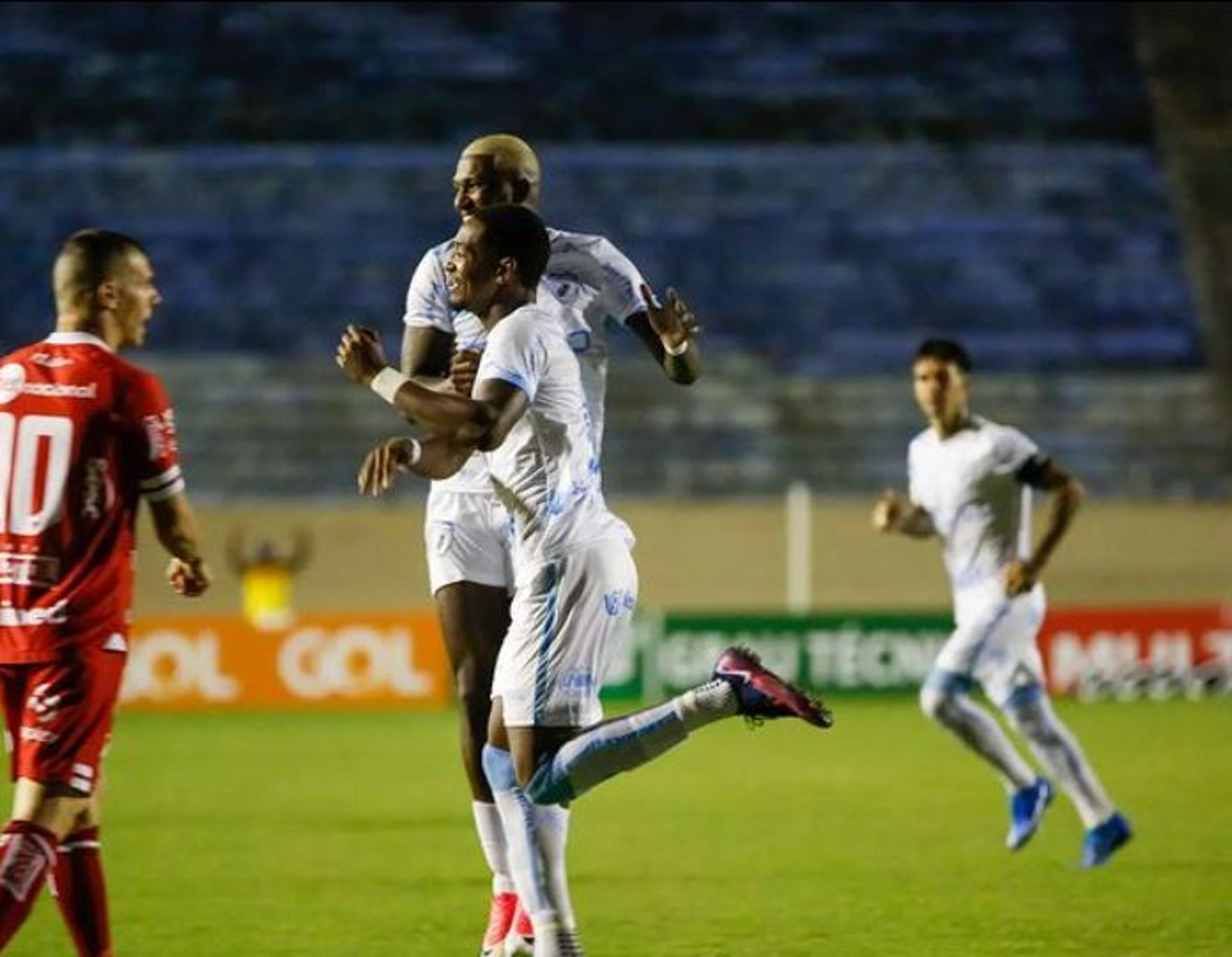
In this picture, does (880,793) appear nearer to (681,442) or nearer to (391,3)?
(681,442)

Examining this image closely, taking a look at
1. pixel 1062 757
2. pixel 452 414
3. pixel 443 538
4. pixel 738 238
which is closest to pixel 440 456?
pixel 452 414

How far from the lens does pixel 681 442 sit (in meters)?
26.0

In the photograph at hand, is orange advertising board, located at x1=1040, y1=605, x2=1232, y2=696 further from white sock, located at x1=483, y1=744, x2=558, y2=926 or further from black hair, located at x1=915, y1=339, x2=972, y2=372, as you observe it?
white sock, located at x1=483, y1=744, x2=558, y2=926

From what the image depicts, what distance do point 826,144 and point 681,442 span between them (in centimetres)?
507

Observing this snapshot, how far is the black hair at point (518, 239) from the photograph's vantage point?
6793mm

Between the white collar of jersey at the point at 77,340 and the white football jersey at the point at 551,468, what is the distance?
102 centimetres

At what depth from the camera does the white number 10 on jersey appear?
20.5 ft

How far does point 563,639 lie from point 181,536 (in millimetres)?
1077

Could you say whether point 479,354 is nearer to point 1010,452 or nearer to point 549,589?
point 549,589

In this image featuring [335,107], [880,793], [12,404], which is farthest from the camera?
[335,107]

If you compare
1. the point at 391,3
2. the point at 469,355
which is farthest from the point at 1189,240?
the point at 469,355

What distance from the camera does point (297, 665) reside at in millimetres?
21859

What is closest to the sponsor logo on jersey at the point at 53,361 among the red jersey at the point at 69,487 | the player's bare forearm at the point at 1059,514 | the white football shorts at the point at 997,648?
the red jersey at the point at 69,487

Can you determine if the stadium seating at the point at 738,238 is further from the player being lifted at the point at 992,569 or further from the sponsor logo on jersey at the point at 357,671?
the player being lifted at the point at 992,569
